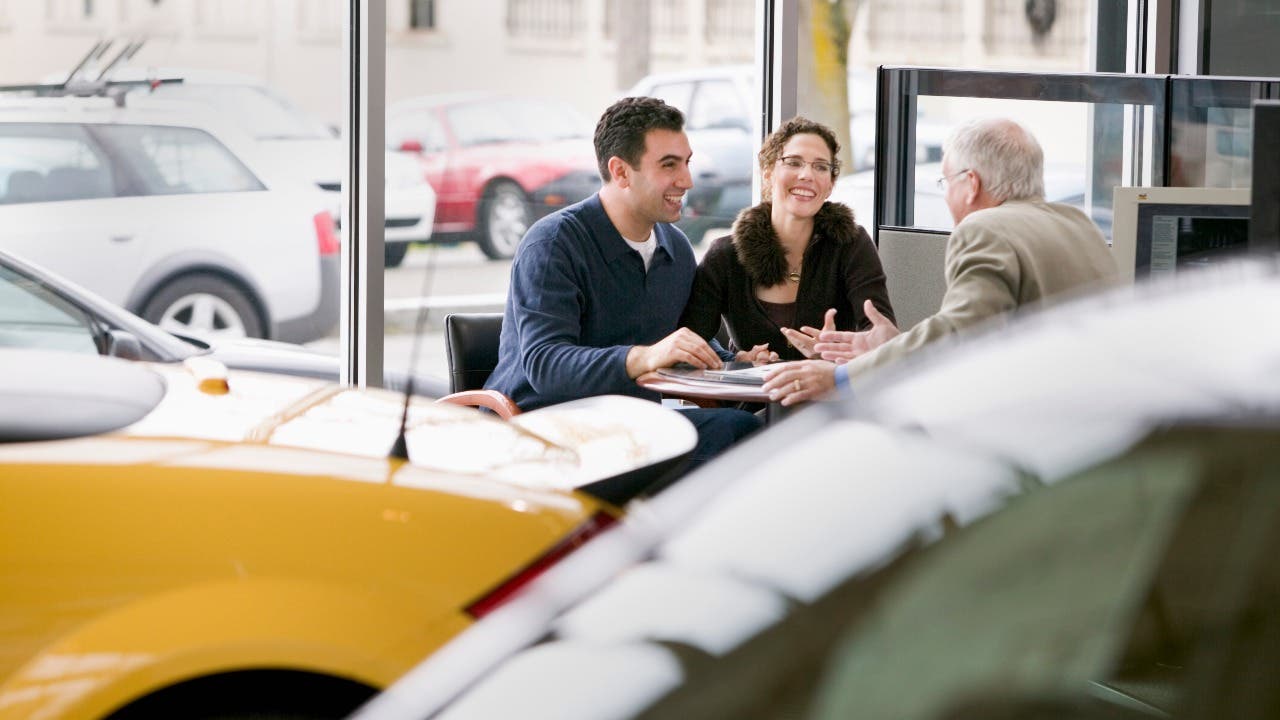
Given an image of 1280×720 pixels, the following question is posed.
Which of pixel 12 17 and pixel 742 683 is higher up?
pixel 12 17

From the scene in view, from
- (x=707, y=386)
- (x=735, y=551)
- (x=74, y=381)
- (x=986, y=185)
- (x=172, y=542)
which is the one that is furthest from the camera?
(x=707, y=386)

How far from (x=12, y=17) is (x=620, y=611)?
4.54 metres

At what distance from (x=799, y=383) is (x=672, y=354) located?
1.13ft

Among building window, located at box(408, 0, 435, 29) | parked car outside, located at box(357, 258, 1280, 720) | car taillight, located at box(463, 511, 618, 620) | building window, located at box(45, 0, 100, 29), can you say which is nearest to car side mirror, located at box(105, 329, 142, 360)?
building window, located at box(45, 0, 100, 29)

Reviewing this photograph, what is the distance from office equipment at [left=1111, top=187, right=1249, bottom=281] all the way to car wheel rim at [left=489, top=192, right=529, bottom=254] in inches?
104

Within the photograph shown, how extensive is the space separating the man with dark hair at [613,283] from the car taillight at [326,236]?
1.44 metres

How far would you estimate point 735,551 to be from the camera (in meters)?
0.95

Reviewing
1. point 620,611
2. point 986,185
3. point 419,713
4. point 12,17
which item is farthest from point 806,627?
point 12,17

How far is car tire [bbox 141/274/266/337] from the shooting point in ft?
16.9

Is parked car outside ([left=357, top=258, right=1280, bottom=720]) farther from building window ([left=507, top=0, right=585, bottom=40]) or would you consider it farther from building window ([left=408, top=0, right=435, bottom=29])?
building window ([left=507, top=0, right=585, bottom=40])

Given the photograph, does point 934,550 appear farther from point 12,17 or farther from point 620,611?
point 12,17

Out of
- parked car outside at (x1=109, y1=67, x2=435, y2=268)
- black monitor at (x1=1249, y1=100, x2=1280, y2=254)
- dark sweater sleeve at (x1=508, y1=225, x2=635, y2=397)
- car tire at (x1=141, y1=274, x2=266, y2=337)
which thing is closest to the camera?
black monitor at (x1=1249, y1=100, x2=1280, y2=254)

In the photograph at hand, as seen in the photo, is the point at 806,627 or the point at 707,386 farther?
the point at 707,386

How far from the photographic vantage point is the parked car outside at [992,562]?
0.80 meters
